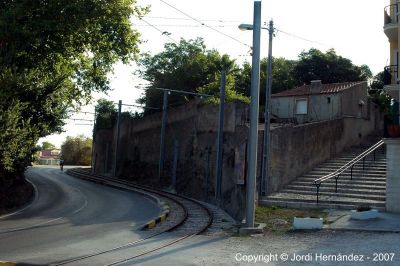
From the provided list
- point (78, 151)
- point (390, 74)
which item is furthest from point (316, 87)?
point (78, 151)

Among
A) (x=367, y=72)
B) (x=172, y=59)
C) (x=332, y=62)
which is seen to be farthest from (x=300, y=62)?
(x=172, y=59)

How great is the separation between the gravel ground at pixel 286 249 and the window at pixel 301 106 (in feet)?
79.6

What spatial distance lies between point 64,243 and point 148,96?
35775 millimetres

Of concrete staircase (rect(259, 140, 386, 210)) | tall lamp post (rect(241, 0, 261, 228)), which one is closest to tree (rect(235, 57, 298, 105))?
concrete staircase (rect(259, 140, 386, 210))

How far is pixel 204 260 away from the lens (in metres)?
10.5

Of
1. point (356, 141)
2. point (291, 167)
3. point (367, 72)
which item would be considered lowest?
point (291, 167)

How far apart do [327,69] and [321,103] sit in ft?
52.8

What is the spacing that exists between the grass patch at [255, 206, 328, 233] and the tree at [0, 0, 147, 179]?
9.71 m

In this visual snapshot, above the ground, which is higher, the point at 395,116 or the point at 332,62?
the point at 332,62

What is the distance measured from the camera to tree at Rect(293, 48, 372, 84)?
50.1 m

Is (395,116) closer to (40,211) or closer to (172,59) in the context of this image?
(40,211)

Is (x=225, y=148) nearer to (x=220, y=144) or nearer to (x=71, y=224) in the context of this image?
(x=220, y=144)

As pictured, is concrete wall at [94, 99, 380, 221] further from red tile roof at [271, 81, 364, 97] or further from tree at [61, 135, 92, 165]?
tree at [61, 135, 92, 165]

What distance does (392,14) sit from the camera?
70.8 ft
